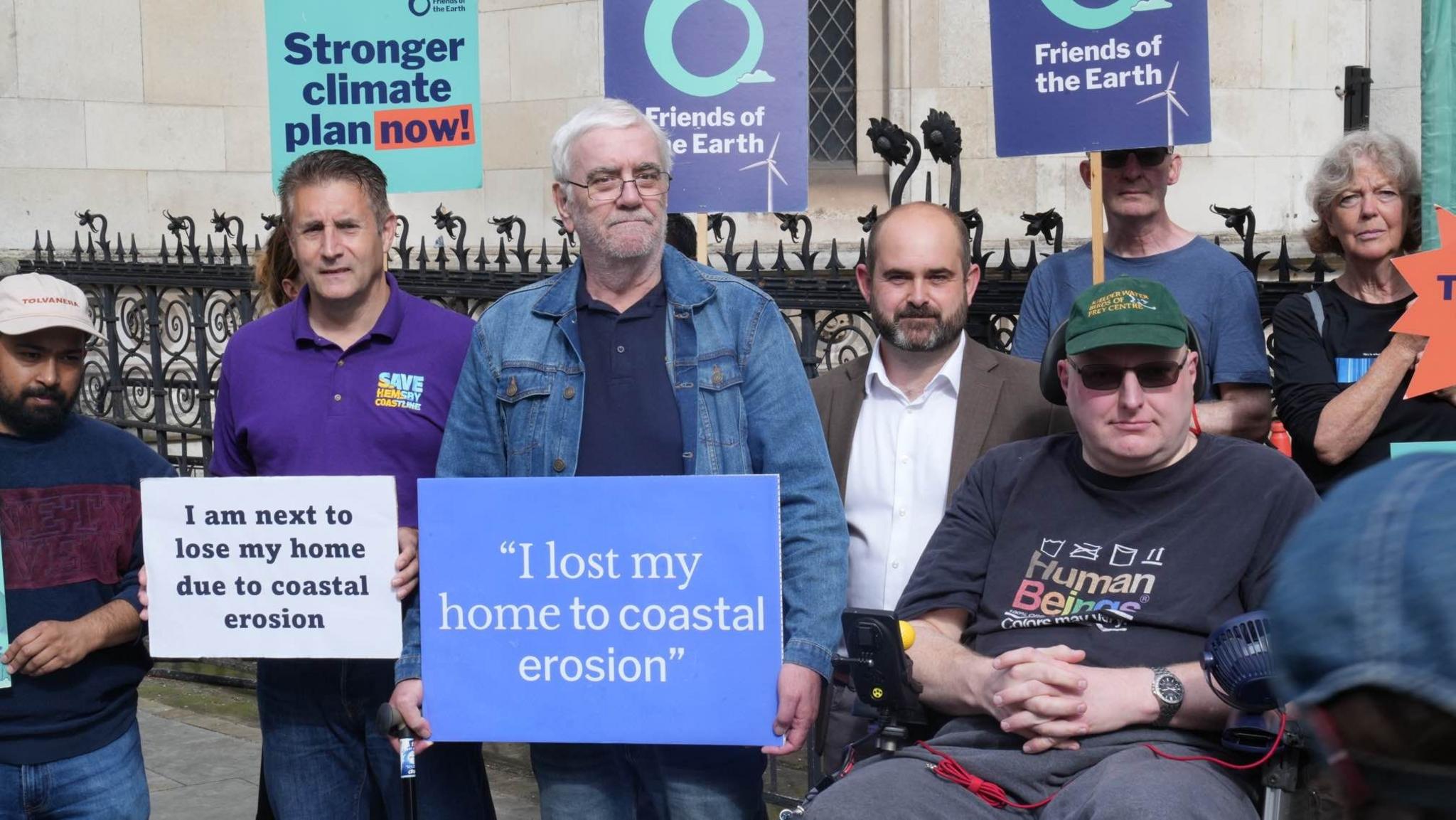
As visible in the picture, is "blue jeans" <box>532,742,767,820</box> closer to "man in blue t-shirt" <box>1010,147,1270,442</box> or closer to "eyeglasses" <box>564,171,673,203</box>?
"eyeglasses" <box>564,171,673,203</box>

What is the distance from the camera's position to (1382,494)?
2.95 ft

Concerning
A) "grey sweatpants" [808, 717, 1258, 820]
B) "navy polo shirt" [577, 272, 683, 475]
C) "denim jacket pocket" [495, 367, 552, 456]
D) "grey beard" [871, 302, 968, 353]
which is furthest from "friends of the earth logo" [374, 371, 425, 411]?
"grey sweatpants" [808, 717, 1258, 820]


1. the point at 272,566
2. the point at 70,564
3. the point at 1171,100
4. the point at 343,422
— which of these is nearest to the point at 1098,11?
the point at 1171,100

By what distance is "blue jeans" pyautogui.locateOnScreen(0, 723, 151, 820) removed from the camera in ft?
11.5

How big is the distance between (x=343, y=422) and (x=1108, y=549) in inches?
68.5

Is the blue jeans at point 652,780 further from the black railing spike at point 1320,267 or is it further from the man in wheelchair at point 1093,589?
the black railing spike at point 1320,267

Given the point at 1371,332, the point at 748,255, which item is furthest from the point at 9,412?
the point at 748,255

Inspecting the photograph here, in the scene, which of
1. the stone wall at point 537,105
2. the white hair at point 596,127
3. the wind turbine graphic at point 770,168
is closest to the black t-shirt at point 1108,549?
the white hair at point 596,127

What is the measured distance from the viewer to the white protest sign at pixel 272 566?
11.5ft

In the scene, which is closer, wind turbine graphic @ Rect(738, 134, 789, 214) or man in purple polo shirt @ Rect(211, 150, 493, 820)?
man in purple polo shirt @ Rect(211, 150, 493, 820)

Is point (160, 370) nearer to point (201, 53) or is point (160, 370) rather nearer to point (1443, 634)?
point (201, 53)

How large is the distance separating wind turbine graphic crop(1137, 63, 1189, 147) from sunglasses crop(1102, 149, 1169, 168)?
0.34ft

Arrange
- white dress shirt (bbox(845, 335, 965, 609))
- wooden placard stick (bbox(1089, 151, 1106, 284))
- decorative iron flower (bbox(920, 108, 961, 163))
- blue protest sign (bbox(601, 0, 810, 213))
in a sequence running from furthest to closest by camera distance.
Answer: blue protest sign (bbox(601, 0, 810, 213))
decorative iron flower (bbox(920, 108, 961, 163))
wooden placard stick (bbox(1089, 151, 1106, 284))
white dress shirt (bbox(845, 335, 965, 609))

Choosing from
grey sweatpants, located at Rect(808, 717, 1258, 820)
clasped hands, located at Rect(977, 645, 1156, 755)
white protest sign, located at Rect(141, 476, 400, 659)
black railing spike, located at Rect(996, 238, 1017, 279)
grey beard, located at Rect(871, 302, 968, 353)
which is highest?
black railing spike, located at Rect(996, 238, 1017, 279)
